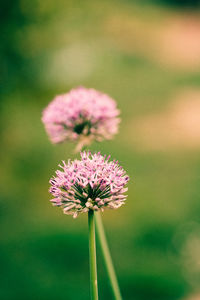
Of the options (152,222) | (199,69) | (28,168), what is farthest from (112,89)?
(152,222)

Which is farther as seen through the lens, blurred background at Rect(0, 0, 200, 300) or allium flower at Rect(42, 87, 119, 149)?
blurred background at Rect(0, 0, 200, 300)

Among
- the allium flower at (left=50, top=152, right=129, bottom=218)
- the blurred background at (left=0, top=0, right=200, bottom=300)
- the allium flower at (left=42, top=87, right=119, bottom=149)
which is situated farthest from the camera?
the blurred background at (left=0, top=0, right=200, bottom=300)

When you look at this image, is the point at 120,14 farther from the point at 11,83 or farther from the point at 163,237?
the point at 163,237

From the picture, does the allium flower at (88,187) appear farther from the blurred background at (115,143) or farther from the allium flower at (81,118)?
the blurred background at (115,143)

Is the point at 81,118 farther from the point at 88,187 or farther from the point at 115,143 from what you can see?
the point at 115,143

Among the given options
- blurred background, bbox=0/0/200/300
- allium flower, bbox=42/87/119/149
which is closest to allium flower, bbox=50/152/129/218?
allium flower, bbox=42/87/119/149

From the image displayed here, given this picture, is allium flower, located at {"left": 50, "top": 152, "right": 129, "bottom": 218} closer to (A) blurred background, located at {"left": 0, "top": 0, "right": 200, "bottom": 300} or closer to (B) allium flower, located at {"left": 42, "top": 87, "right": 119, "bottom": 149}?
(B) allium flower, located at {"left": 42, "top": 87, "right": 119, "bottom": 149}
